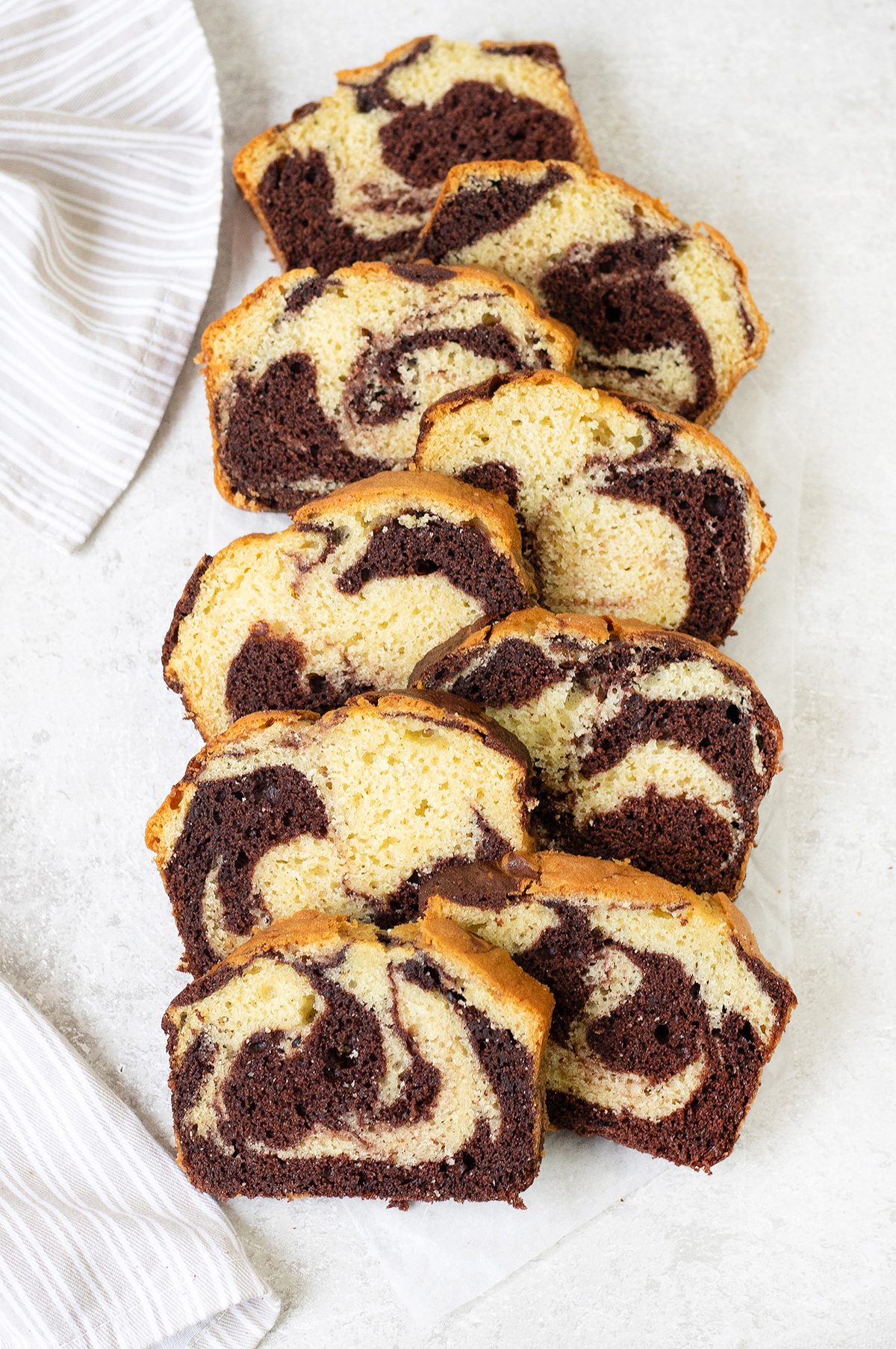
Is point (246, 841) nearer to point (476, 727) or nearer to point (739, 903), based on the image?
point (476, 727)

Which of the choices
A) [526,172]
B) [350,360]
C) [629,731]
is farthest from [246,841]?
[526,172]

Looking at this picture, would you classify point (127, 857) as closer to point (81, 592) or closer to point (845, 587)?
point (81, 592)

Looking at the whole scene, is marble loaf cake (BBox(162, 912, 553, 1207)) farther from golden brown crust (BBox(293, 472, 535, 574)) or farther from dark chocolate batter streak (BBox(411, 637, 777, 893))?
golden brown crust (BBox(293, 472, 535, 574))

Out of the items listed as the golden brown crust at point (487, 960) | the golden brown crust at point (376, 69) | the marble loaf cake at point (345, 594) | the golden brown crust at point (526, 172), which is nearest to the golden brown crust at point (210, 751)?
the marble loaf cake at point (345, 594)

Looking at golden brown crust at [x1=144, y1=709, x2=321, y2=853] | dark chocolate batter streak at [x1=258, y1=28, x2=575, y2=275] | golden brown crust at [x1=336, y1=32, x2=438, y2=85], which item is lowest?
golden brown crust at [x1=144, y1=709, x2=321, y2=853]

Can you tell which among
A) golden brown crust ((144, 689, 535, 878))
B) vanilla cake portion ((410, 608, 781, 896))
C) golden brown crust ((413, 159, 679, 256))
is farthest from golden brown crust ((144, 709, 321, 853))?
golden brown crust ((413, 159, 679, 256))
